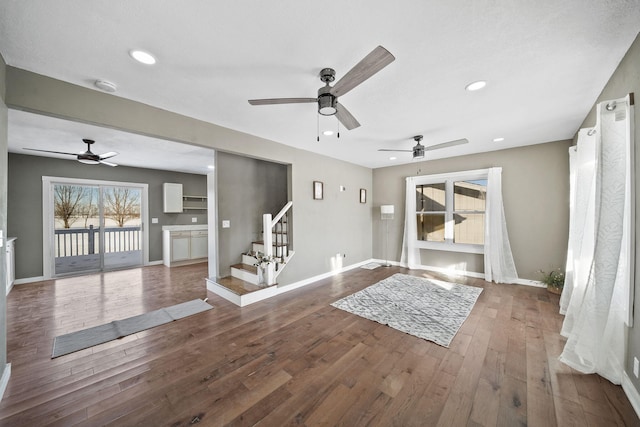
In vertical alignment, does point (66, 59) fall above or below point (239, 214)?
above

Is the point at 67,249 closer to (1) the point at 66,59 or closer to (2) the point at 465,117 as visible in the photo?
(1) the point at 66,59

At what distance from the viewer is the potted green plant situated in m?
3.92

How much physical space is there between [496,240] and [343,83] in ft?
14.8

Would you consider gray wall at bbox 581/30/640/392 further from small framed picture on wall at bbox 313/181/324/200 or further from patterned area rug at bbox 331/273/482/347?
small framed picture on wall at bbox 313/181/324/200

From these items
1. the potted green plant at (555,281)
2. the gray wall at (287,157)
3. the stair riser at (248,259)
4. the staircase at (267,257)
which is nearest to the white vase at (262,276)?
the staircase at (267,257)

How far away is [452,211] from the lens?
5.32 metres

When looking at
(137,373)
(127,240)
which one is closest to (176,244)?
(127,240)

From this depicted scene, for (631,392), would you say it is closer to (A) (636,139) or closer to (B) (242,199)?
(A) (636,139)

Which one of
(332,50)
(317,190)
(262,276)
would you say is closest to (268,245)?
(262,276)

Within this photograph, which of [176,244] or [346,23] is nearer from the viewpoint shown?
[346,23]

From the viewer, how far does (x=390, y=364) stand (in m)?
2.16

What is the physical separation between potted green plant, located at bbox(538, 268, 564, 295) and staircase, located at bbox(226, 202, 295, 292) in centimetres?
446

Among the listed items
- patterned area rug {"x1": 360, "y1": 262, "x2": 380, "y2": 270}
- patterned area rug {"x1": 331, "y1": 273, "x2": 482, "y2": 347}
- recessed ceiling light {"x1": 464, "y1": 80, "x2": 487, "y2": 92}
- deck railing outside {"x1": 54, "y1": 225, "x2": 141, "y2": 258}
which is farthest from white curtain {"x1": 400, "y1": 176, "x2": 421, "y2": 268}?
deck railing outside {"x1": 54, "y1": 225, "x2": 141, "y2": 258}

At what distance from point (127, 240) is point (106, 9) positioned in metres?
6.93
